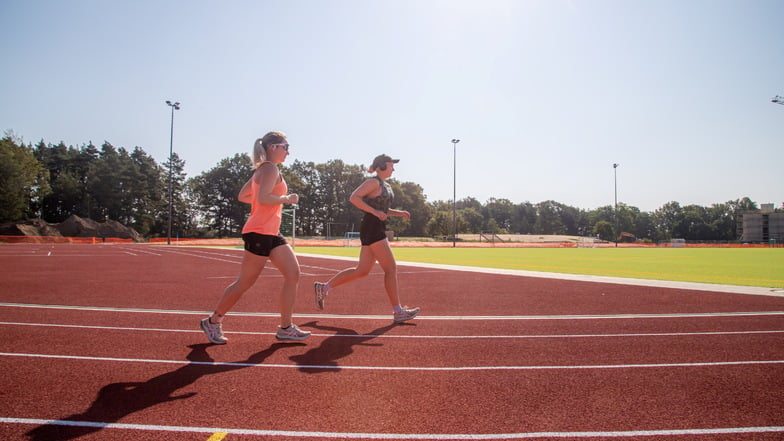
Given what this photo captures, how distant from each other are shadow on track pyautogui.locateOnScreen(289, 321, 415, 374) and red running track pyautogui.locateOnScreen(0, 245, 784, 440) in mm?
26

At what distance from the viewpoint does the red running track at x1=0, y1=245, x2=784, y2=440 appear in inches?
105

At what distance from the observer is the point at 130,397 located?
3.11 metres

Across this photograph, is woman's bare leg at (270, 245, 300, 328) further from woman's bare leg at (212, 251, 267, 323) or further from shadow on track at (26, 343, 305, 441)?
shadow on track at (26, 343, 305, 441)

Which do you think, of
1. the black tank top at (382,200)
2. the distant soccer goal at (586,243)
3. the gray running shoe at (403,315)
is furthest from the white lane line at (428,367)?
the distant soccer goal at (586,243)

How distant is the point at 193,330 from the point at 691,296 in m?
8.73

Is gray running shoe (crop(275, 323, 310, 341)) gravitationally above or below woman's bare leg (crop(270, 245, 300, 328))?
below

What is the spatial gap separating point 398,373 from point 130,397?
201 centimetres

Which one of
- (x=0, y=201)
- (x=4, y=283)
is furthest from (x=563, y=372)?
(x=0, y=201)

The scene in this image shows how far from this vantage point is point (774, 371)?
381cm

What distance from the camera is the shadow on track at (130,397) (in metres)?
2.58

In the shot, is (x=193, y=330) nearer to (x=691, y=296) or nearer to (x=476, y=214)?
(x=691, y=296)

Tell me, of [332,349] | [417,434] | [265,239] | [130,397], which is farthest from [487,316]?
[130,397]

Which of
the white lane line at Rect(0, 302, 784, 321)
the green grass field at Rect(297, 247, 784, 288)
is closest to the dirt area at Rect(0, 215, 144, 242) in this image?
the green grass field at Rect(297, 247, 784, 288)

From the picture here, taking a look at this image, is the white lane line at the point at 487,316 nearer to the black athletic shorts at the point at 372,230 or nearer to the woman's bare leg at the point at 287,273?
the black athletic shorts at the point at 372,230
